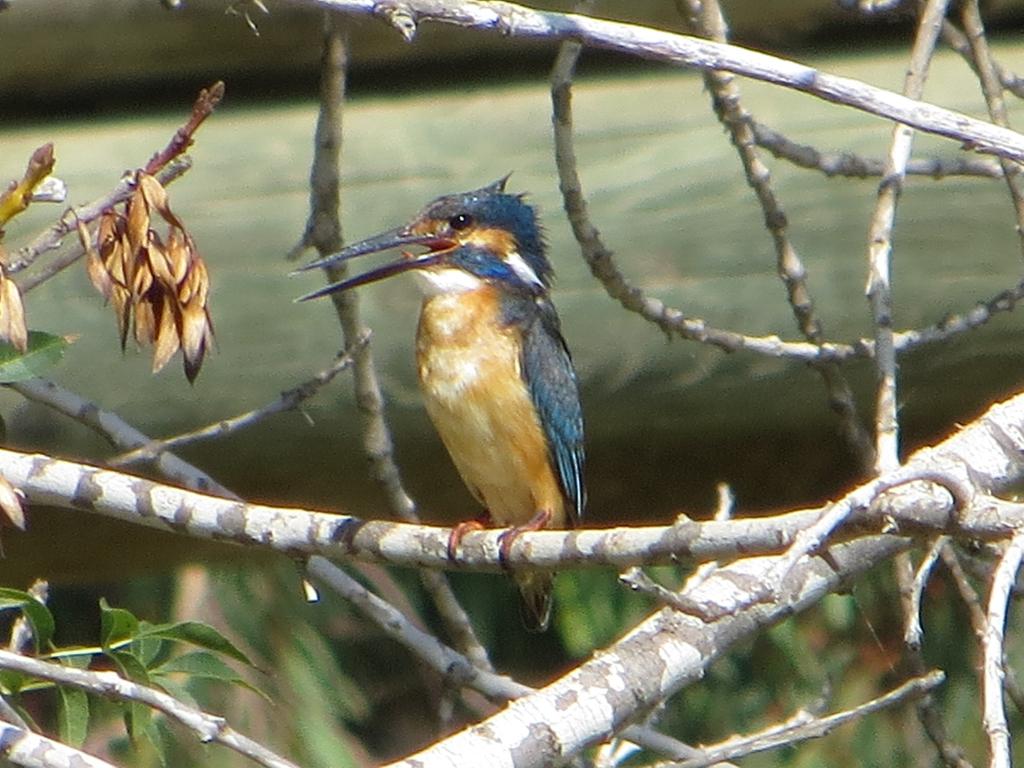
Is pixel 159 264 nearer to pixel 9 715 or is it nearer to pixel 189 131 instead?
pixel 189 131

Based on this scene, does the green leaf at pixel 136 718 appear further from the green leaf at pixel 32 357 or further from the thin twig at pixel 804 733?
the thin twig at pixel 804 733

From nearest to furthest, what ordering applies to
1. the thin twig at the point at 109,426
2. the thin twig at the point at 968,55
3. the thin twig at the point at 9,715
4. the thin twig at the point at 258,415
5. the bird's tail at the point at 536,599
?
the thin twig at the point at 9,715
the thin twig at the point at 258,415
the thin twig at the point at 109,426
the thin twig at the point at 968,55
the bird's tail at the point at 536,599

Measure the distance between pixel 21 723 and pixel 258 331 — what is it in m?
0.74

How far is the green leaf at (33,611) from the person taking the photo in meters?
1.81

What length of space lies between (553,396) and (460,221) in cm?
33

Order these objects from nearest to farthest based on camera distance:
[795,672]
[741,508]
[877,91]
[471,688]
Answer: [877,91] → [471,688] → [741,508] → [795,672]

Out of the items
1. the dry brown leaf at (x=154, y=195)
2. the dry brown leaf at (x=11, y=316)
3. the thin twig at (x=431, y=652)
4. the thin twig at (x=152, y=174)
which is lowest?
the thin twig at (x=431, y=652)

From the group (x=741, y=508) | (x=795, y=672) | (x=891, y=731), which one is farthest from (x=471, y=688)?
(x=891, y=731)

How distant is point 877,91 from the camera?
173 centimetres

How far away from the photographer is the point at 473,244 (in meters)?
3.08

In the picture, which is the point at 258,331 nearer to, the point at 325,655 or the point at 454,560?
the point at 454,560

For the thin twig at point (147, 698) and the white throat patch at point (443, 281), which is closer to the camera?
the thin twig at point (147, 698)

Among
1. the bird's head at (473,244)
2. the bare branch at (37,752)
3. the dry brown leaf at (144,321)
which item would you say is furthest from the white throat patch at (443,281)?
the bare branch at (37,752)

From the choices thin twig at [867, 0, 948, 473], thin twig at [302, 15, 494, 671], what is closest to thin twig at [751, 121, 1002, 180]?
thin twig at [867, 0, 948, 473]
